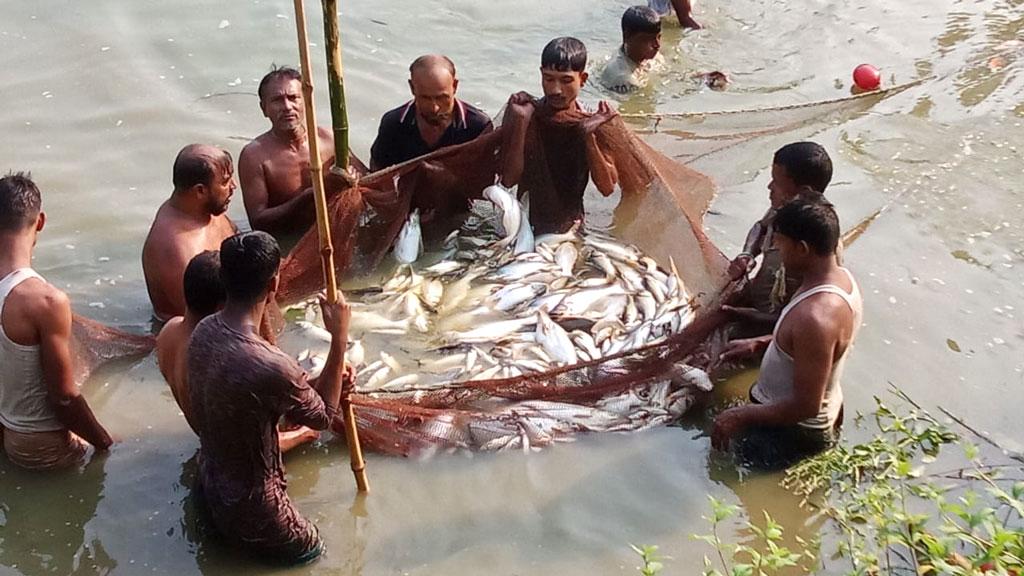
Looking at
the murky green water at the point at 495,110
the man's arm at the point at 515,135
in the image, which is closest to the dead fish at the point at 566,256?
the man's arm at the point at 515,135

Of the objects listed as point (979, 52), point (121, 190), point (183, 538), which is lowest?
point (183, 538)

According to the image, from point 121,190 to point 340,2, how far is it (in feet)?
14.3

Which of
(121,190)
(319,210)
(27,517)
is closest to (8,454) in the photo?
(27,517)

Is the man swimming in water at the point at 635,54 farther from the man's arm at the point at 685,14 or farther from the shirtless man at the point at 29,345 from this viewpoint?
the shirtless man at the point at 29,345

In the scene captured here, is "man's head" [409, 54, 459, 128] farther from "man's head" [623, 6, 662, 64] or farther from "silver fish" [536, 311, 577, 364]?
"man's head" [623, 6, 662, 64]

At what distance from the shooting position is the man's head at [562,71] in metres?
6.72

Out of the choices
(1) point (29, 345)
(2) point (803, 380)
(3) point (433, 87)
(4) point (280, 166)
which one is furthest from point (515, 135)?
(1) point (29, 345)

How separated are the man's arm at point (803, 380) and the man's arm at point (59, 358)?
3.42 metres

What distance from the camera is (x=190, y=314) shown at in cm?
453

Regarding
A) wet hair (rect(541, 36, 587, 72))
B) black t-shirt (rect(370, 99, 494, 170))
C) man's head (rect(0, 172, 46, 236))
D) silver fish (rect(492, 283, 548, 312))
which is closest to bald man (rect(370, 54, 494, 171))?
black t-shirt (rect(370, 99, 494, 170))

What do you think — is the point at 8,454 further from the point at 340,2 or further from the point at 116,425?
the point at 340,2

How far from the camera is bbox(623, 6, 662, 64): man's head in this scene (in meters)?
9.32

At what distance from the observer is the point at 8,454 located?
5.20 meters

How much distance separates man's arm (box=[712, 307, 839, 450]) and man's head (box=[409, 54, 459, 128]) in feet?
10.0
